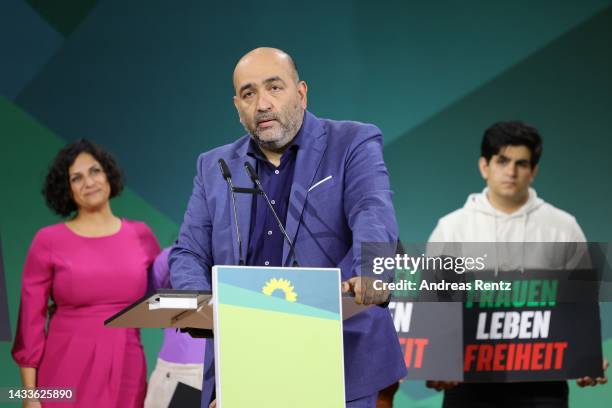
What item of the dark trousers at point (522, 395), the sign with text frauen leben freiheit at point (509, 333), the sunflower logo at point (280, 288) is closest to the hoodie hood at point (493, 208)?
the sign with text frauen leben freiheit at point (509, 333)

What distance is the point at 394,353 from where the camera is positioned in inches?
123

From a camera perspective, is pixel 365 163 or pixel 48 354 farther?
pixel 48 354

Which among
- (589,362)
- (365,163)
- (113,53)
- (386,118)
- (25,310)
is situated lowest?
(589,362)

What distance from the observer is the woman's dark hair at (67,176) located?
5.27 metres

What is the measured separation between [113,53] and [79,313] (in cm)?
215

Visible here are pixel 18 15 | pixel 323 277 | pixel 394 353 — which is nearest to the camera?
pixel 323 277

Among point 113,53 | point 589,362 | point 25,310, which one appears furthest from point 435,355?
point 113,53

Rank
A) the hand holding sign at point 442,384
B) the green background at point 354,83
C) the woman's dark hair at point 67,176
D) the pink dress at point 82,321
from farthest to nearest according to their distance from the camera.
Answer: the green background at point 354,83
the woman's dark hair at point 67,176
the hand holding sign at point 442,384
the pink dress at point 82,321

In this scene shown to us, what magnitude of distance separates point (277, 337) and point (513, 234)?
312 centimetres

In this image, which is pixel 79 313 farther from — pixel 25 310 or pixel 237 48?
pixel 237 48

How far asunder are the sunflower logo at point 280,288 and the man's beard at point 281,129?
82 cm

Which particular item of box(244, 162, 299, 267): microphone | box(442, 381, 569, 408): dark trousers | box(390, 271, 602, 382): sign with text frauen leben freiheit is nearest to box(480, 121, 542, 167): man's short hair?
box(390, 271, 602, 382): sign with text frauen leben freiheit

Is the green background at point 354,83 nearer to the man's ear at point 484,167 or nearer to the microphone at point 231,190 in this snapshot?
the man's ear at point 484,167

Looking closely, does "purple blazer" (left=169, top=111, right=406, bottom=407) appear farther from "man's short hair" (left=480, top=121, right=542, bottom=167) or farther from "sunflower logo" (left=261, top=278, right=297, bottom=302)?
"man's short hair" (left=480, top=121, right=542, bottom=167)
